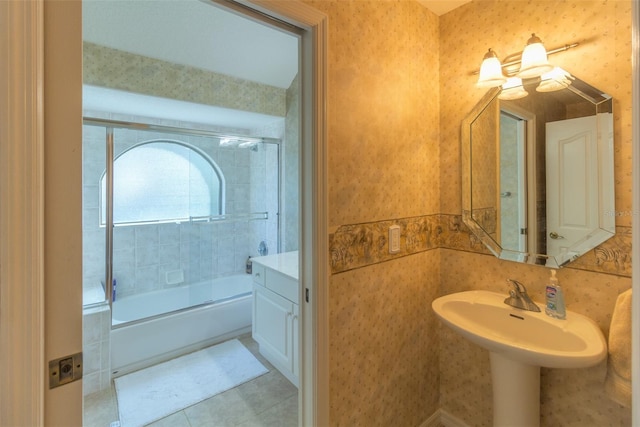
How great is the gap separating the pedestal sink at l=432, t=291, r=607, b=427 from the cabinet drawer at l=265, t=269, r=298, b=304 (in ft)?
2.95

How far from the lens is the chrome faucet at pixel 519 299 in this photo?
1.31 m

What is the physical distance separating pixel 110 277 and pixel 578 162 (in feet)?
10.4

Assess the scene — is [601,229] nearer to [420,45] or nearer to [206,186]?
[420,45]

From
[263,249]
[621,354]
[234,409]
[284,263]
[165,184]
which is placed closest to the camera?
[621,354]

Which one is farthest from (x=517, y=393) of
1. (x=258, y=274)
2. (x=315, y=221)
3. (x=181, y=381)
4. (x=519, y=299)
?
(x=181, y=381)

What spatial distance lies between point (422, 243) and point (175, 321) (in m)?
2.10

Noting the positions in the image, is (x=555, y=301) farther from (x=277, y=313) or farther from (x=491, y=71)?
(x=277, y=313)

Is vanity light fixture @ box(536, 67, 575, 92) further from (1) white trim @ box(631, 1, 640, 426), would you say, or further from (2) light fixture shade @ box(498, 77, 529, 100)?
(1) white trim @ box(631, 1, 640, 426)

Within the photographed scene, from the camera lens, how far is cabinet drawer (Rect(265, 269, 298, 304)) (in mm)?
1918

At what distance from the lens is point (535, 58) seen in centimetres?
124

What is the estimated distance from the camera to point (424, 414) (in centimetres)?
166

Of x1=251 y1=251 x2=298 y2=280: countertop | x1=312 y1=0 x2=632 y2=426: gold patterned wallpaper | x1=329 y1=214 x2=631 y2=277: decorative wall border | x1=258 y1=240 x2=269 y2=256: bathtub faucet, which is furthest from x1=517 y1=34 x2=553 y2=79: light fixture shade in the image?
x1=258 y1=240 x2=269 y2=256: bathtub faucet

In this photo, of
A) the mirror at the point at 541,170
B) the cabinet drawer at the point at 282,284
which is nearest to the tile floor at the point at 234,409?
the cabinet drawer at the point at 282,284

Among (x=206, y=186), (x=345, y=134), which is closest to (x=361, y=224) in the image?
(x=345, y=134)
